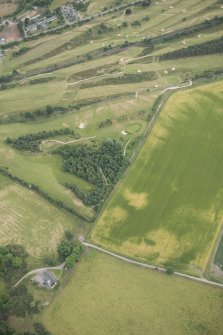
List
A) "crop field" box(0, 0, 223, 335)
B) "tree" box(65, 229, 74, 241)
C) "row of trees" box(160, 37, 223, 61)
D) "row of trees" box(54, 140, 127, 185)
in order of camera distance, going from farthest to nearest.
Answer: "row of trees" box(160, 37, 223, 61) → "row of trees" box(54, 140, 127, 185) → "tree" box(65, 229, 74, 241) → "crop field" box(0, 0, 223, 335)

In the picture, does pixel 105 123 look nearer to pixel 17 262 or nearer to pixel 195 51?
pixel 195 51

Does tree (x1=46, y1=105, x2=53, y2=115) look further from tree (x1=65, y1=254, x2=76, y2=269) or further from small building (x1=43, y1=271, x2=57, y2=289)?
small building (x1=43, y1=271, x2=57, y2=289)

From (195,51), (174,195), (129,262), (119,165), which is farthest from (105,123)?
(129,262)

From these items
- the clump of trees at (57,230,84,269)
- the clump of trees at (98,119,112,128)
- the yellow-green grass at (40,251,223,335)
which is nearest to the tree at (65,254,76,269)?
the clump of trees at (57,230,84,269)

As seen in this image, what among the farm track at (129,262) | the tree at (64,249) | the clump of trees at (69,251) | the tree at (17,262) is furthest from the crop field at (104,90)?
the tree at (17,262)

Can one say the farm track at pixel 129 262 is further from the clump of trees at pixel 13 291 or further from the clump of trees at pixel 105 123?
the clump of trees at pixel 105 123

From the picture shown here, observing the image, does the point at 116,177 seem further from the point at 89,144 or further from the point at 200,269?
the point at 200,269
